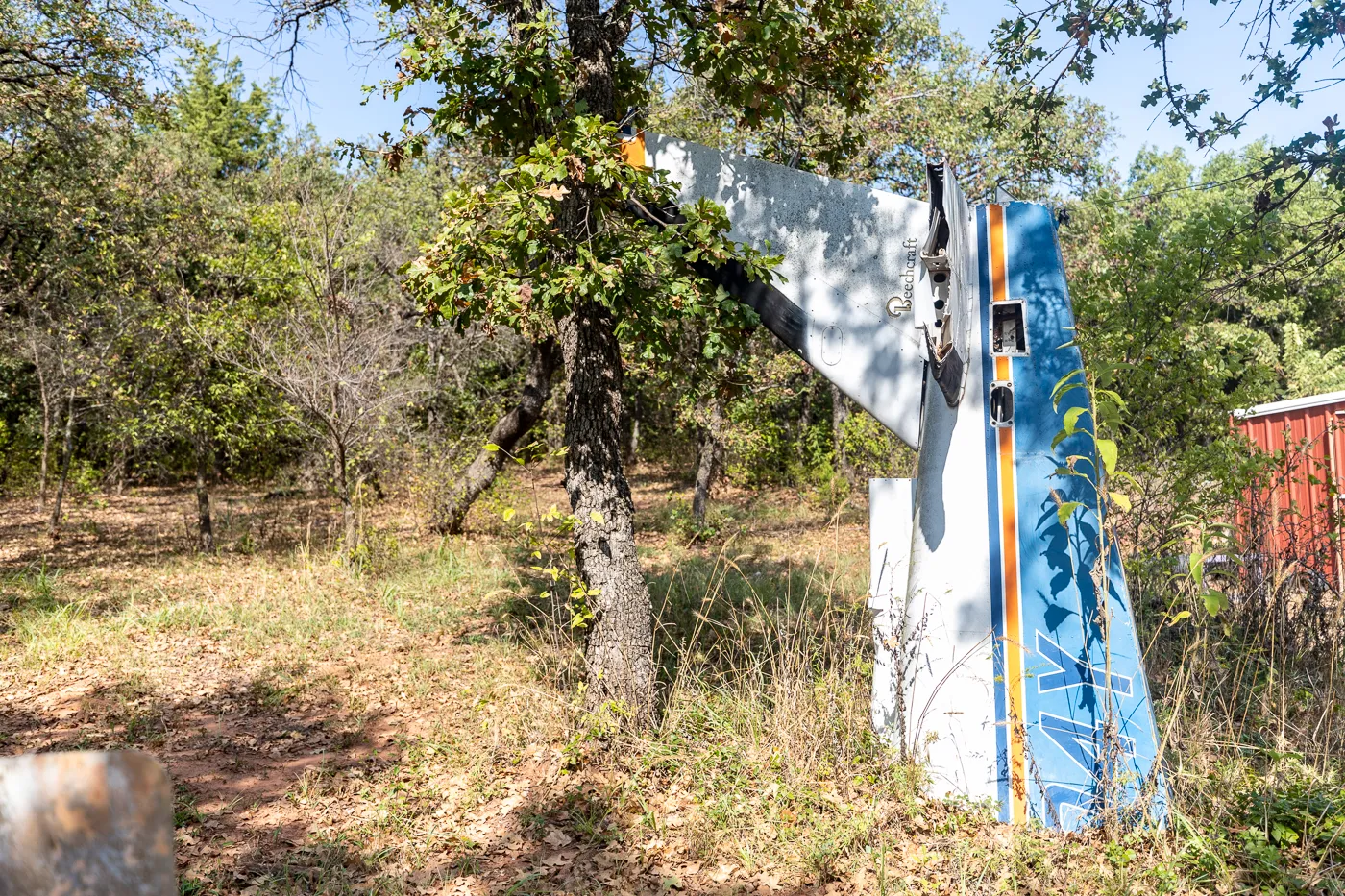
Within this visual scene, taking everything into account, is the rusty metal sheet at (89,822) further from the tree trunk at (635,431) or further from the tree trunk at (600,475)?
the tree trunk at (635,431)

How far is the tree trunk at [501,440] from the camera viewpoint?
11.1 metres

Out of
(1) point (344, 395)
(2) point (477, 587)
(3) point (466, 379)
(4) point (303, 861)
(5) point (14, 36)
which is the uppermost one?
(5) point (14, 36)

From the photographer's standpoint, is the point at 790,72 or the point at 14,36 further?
the point at 14,36

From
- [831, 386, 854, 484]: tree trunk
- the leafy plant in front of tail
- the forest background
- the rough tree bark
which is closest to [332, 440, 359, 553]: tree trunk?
the forest background

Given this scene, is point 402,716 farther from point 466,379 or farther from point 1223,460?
point 466,379

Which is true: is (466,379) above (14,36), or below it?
below

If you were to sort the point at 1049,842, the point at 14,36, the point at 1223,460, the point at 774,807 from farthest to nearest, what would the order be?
1. the point at 14,36
2. the point at 1223,460
3. the point at 774,807
4. the point at 1049,842

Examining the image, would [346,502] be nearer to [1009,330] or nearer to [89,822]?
[1009,330]

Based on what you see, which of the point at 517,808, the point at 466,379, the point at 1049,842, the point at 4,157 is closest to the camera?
the point at 1049,842

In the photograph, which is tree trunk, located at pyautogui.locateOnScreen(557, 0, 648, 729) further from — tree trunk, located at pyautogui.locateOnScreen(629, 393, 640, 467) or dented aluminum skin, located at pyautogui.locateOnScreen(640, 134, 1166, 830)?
tree trunk, located at pyautogui.locateOnScreen(629, 393, 640, 467)

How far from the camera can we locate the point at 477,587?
28.2 feet

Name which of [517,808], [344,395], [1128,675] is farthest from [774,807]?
[344,395]

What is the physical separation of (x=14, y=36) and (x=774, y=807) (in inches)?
380

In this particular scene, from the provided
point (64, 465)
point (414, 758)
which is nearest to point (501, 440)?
point (64, 465)
